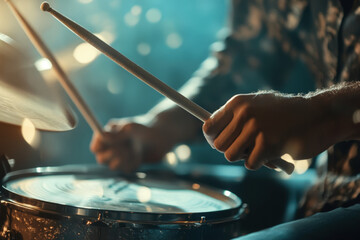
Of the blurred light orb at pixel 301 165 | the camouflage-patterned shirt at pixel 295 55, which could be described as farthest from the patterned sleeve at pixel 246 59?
the blurred light orb at pixel 301 165

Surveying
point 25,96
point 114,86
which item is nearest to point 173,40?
point 114,86

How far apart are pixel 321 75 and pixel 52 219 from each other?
0.74 meters

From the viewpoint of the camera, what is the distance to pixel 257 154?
56 cm

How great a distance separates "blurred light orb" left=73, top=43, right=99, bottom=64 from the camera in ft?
6.48

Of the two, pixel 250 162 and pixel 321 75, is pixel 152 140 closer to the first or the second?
pixel 321 75

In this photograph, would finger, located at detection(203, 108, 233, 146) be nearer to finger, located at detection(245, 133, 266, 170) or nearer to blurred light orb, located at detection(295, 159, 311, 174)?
finger, located at detection(245, 133, 266, 170)

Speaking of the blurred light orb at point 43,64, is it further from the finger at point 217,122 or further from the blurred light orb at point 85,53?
the blurred light orb at point 85,53

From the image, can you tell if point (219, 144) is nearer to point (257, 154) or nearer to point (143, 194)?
point (257, 154)

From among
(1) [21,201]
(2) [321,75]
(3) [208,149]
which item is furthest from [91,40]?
(3) [208,149]

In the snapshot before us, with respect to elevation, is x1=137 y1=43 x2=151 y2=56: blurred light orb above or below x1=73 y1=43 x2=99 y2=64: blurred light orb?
above

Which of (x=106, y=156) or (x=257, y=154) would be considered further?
(x=106, y=156)

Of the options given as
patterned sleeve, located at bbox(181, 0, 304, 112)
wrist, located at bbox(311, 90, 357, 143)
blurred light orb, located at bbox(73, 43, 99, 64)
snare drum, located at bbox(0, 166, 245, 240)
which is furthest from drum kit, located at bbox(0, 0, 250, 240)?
blurred light orb, located at bbox(73, 43, 99, 64)

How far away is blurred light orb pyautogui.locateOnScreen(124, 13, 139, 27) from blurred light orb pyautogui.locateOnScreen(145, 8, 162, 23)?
6cm

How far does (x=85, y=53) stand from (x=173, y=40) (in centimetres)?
48
